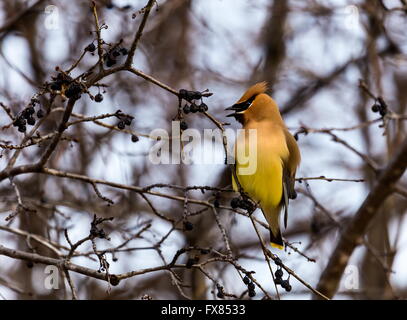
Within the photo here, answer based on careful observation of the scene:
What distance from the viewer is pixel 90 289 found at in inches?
280

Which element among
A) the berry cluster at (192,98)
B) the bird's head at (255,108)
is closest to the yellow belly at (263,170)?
the bird's head at (255,108)

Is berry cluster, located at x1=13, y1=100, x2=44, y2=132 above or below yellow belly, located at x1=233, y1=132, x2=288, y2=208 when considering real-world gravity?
below

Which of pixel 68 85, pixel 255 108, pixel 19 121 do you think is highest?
pixel 255 108

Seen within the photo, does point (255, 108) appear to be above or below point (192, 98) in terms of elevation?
above

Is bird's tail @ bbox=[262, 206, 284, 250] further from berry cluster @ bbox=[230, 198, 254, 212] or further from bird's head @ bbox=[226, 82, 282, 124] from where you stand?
berry cluster @ bbox=[230, 198, 254, 212]

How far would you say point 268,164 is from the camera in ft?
15.7

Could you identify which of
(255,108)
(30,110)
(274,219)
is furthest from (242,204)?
(255,108)

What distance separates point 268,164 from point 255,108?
0.50m

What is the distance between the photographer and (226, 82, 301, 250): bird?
4763mm

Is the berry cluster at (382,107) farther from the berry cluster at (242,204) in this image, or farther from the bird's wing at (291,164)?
the berry cluster at (242,204)

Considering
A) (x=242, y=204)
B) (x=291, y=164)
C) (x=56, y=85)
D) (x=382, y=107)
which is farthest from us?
(x=291, y=164)

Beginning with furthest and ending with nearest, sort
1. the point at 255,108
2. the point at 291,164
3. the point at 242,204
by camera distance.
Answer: the point at 255,108
the point at 291,164
the point at 242,204

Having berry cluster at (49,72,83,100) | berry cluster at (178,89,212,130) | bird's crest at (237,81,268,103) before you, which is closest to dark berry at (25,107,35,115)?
berry cluster at (49,72,83,100)

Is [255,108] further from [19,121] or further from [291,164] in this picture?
[19,121]
